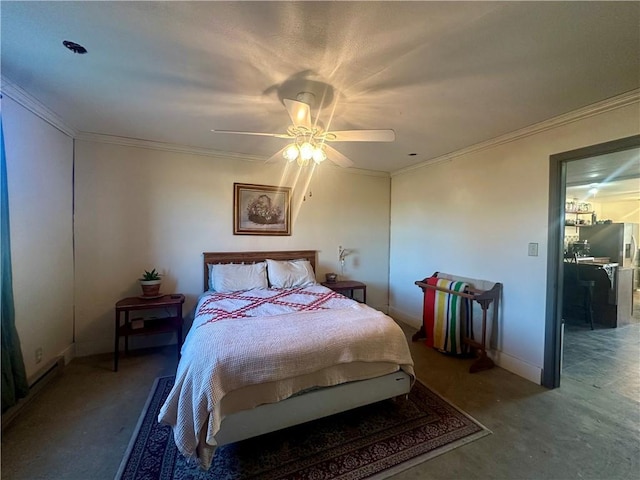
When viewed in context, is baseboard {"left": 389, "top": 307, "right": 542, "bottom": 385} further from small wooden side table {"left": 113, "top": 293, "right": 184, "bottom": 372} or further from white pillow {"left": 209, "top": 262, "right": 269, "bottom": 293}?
small wooden side table {"left": 113, "top": 293, "right": 184, "bottom": 372}

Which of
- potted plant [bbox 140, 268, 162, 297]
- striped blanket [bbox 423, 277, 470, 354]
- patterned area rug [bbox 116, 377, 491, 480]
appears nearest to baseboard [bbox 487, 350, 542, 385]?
striped blanket [bbox 423, 277, 470, 354]

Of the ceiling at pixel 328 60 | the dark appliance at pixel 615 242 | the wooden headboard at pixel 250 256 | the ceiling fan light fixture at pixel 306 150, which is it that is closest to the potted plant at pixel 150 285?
the wooden headboard at pixel 250 256

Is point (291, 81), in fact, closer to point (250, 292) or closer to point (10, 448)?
point (250, 292)

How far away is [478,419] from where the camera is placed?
6.64ft

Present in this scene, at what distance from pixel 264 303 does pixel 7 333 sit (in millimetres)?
1812

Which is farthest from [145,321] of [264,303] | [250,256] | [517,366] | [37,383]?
[517,366]

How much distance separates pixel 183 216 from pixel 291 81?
7.58ft

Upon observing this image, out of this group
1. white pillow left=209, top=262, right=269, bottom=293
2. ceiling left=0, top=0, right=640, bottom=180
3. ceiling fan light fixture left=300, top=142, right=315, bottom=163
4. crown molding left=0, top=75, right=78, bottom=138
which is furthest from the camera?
white pillow left=209, top=262, right=269, bottom=293

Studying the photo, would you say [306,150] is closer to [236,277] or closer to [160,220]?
[236,277]

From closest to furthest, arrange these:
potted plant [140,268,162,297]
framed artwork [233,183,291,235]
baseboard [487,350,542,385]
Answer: baseboard [487,350,542,385] → potted plant [140,268,162,297] → framed artwork [233,183,291,235]

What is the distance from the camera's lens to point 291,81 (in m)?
1.87

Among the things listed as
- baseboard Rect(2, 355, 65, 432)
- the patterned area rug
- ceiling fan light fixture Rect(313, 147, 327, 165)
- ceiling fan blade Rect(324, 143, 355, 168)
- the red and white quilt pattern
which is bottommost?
the patterned area rug

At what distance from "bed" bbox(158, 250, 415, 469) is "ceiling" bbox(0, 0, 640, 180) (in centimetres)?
175

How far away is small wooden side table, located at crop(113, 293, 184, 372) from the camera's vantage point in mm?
2721
